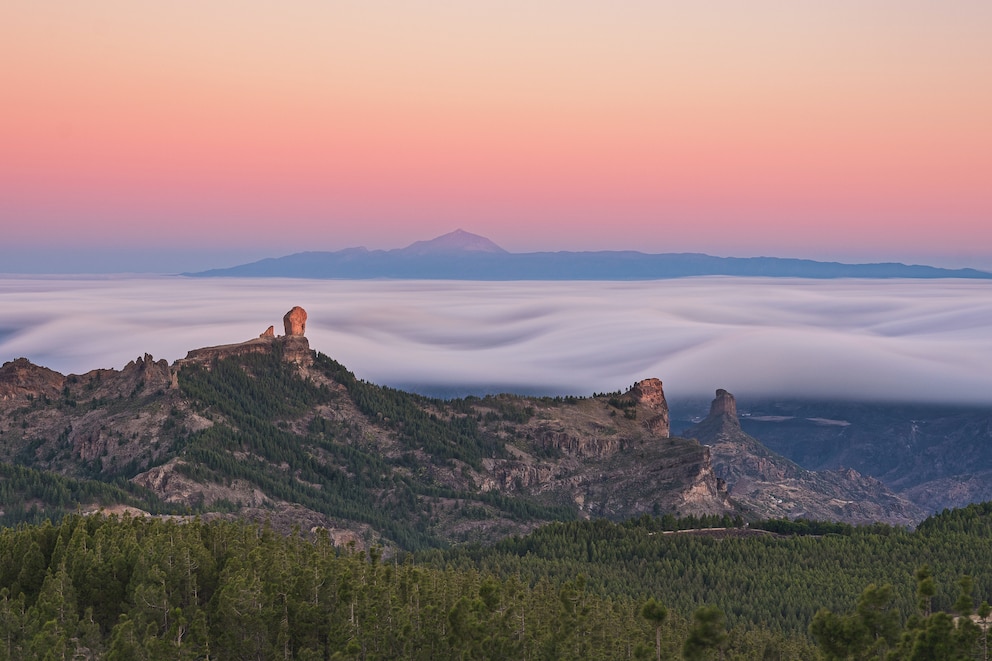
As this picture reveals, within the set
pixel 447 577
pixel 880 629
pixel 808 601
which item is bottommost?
pixel 808 601

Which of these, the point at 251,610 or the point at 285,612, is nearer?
the point at 251,610

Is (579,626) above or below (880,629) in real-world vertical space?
below

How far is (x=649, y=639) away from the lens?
139m

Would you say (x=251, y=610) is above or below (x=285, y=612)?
above

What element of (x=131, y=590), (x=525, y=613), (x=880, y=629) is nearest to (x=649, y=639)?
(x=525, y=613)

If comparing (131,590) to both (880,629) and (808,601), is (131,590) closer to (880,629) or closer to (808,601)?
(880,629)

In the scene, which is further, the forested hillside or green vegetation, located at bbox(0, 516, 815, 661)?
green vegetation, located at bbox(0, 516, 815, 661)

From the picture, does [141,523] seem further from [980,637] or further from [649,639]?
[980,637]

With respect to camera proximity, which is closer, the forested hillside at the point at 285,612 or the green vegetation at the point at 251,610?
the forested hillside at the point at 285,612

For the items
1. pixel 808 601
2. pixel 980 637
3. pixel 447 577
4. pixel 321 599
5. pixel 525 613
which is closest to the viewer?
pixel 980 637

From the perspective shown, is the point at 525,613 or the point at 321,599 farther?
the point at 525,613

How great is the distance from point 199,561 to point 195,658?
2006 cm

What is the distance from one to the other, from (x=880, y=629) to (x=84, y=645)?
2924 inches

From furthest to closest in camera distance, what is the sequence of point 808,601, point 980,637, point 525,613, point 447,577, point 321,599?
point 808,601 < point 447,577 < point 525,613 < point 321,599 < point 980,637
